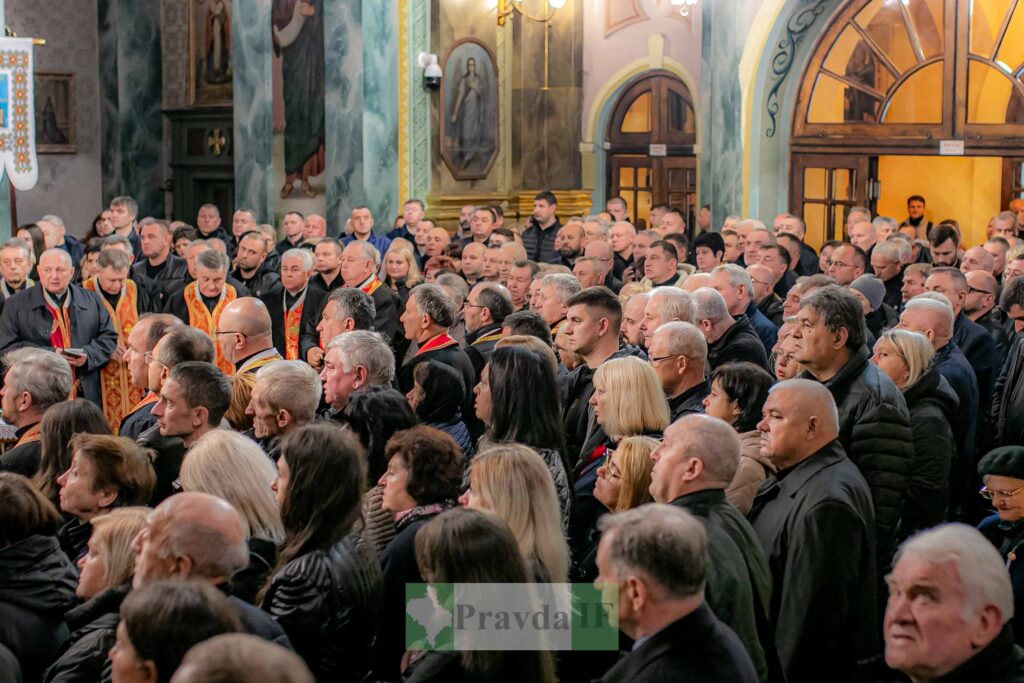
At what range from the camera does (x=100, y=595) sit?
13.7 ft

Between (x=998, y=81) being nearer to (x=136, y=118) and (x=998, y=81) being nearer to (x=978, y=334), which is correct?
(x=978, y=334)

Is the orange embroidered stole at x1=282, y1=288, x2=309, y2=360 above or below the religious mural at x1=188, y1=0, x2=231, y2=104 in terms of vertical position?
below

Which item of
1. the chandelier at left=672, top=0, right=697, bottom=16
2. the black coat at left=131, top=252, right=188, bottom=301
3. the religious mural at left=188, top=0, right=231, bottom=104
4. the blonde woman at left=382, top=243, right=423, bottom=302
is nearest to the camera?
the blonde woman at left=382, top=243, right=423, bottom=302

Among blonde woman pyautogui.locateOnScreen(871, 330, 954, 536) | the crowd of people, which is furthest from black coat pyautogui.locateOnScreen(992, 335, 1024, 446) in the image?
blonde woman pyautogui.locateOnScreen(871, 330, 954, 536)

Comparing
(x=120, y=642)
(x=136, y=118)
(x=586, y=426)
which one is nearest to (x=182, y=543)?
(x=120, y=642)

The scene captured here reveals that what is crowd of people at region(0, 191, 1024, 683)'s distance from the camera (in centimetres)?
366

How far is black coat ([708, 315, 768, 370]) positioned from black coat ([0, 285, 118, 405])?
4772 mm

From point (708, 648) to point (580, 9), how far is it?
1903 cm

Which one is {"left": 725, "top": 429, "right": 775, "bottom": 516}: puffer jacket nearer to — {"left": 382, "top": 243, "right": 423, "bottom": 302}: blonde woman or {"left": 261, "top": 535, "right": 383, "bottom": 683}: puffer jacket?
{"left": 261, "top": 535, "right": 383, "bottom": 683}: puffer jacket

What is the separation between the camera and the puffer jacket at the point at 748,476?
5.53 m

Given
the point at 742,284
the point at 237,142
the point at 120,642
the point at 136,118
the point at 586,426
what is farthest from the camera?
the point at 136,118

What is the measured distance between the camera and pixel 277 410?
6.14m

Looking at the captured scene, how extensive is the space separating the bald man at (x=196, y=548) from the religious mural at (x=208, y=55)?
17899 millimetres

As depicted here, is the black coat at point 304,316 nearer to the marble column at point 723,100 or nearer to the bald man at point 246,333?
the bald man at point 246,333
